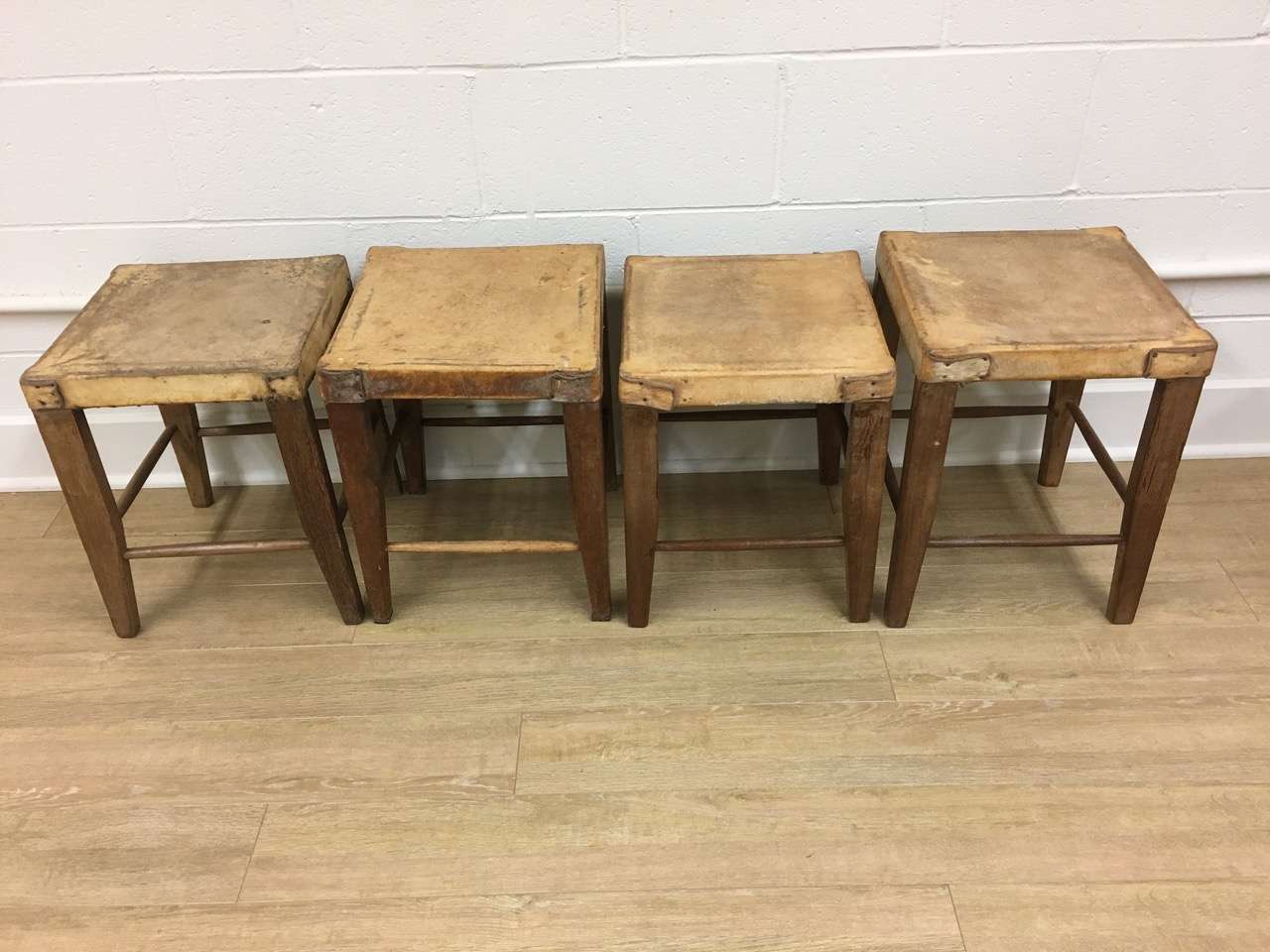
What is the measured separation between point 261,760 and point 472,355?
0.76m

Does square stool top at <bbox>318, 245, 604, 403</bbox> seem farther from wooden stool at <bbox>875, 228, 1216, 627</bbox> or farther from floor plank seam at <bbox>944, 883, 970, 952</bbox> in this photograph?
floor plank seam at <bbox>944, 883, 970, 952</bbox>

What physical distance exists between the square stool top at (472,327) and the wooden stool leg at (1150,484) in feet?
2.97

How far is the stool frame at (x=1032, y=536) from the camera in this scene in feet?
5.16

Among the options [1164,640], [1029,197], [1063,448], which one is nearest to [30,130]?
[1029,197]

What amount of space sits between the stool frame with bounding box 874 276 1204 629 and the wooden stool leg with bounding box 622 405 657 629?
16.0 inches

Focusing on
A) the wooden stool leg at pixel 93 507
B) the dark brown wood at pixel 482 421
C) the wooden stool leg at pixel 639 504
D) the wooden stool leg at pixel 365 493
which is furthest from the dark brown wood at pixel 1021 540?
the wooden stool leg at pixel 93 507

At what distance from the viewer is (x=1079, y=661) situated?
175 cm

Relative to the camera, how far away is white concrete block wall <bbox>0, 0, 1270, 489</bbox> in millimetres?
1688

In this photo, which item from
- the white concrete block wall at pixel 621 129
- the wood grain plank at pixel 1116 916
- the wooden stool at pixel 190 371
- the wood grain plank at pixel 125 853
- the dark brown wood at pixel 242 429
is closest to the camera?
the wood grain plank at pixel 1116 916

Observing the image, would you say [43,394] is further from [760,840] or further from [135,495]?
[760,840]

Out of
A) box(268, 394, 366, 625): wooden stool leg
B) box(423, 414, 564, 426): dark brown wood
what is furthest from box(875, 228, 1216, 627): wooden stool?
box(268, 394, 366, 625): wooden stool leg

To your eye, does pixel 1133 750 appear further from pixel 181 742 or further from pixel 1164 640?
pixel 181 742

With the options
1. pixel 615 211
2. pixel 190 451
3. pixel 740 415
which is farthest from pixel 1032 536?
pixel 190 451

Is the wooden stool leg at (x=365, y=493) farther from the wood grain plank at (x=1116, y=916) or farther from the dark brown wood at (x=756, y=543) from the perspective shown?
the wood grain plank at (x=1116, y=916)
